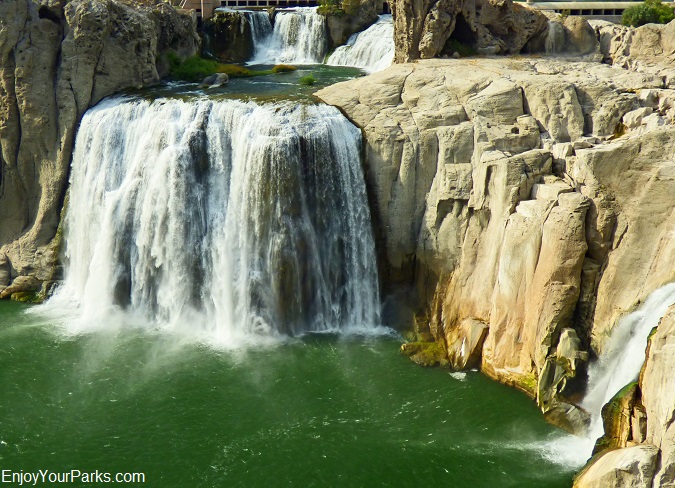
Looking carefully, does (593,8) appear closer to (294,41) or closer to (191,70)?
(294,41)

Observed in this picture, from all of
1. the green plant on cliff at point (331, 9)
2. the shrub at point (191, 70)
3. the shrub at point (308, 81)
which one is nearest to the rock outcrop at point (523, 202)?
the shrub at point (308, 81)

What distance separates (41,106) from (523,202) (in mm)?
21435

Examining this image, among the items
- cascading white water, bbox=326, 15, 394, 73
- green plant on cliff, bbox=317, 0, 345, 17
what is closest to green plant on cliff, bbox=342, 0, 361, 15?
green plant on cliff, bbox=317, 0, 345, 17

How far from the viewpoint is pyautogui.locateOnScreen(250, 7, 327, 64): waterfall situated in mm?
46906

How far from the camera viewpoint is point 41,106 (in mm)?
31594

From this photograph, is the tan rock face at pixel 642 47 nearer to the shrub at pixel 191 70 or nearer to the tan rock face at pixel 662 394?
the tan rock face at pixel 662 394

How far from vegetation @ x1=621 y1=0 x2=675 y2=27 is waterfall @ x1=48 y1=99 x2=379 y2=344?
79.7 ft

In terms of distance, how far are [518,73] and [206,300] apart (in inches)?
640

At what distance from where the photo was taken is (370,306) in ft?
95.4

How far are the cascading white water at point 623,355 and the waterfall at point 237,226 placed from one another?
9.56 m

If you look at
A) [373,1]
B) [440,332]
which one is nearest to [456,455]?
[440,332]

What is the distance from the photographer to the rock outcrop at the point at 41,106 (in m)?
31.4

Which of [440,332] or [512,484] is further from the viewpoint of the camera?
[440,332]

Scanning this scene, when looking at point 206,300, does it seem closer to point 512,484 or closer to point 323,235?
point 323,235
